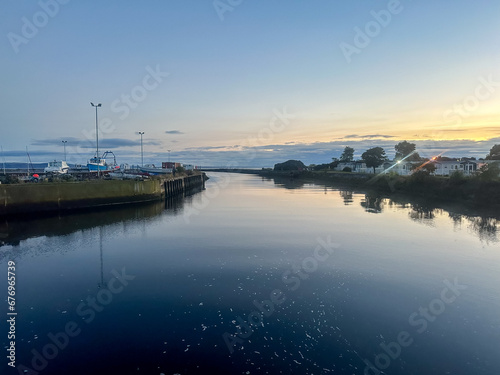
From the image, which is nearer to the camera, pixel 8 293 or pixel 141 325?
pixel 141 325

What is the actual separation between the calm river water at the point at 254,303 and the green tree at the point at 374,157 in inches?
2630

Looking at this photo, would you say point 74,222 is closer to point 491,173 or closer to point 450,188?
point 450,188

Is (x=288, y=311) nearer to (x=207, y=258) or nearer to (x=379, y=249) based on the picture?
(x=207, y=258)

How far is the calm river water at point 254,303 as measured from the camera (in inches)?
293

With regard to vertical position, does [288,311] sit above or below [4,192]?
below

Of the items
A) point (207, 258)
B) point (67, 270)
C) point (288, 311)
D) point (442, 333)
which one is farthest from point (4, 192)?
point (442, 333)

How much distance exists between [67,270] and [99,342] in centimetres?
698

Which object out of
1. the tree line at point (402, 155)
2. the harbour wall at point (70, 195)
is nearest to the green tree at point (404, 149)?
the tree line at point (402, 155)

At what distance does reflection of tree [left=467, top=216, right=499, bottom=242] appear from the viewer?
20.1 m

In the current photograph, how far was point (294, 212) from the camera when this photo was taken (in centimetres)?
3062

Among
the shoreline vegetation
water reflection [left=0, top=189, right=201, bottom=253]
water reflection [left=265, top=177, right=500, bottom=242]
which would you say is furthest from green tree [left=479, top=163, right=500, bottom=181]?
water reflection [left=0, top=189, right=201, bottom=253]

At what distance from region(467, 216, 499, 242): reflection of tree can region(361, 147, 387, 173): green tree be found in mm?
59571

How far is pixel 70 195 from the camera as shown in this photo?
30.0 m

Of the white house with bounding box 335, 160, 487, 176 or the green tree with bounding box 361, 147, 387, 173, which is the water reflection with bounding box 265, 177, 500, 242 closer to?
the white house with bounding box 335, 160, 487, 176
